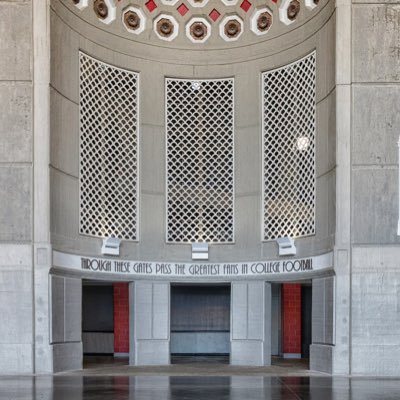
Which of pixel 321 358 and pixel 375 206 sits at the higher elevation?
pixel 375 206

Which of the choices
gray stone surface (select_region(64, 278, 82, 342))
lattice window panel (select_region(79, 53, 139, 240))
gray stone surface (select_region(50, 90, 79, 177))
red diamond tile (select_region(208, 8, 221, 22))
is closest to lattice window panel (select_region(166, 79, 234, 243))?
lattice window panel (select_region(79, 53, 139, 240))

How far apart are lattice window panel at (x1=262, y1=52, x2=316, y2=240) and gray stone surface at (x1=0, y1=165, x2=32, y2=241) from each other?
579cm

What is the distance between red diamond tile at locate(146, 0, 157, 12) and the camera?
18.5m

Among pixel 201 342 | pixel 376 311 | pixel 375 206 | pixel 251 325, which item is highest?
pixel 375 206

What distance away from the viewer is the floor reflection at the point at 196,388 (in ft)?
38.5

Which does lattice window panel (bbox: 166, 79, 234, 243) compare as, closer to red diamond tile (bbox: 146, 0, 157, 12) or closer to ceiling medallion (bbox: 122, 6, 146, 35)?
ceiling medallion (bbox: 122, 6, 146, 35)

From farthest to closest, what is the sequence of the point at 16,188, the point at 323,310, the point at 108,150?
1. the point at 108,150
2. the point at 323,310
3. the point at 16,188

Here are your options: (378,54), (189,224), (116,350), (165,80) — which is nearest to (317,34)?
(378,54)

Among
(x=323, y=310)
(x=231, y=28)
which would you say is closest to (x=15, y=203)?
(x=323, y=310)

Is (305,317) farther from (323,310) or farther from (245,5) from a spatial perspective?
(245,5)

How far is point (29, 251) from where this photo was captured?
1495 cm

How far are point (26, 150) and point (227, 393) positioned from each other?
6.37m

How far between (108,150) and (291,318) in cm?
722

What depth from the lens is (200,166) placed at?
18.6 meters
